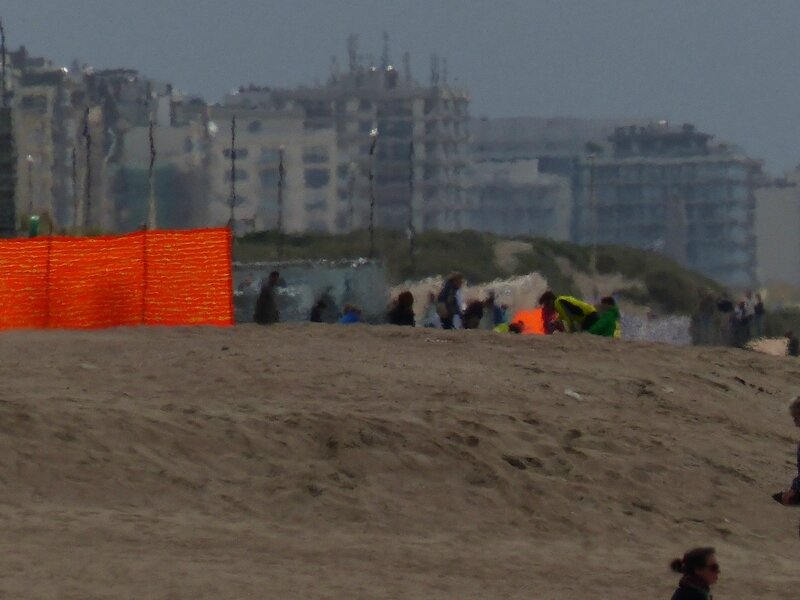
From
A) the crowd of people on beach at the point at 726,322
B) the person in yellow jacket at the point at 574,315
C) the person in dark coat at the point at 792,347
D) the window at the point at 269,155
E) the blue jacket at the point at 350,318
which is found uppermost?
the window at the point at 269,155

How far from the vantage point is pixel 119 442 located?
14.3 metres

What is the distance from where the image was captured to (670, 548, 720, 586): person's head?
8273 mm

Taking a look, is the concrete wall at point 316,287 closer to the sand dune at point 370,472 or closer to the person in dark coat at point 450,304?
the person in dark coat at point 450,304

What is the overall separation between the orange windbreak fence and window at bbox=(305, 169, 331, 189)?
3722 inches

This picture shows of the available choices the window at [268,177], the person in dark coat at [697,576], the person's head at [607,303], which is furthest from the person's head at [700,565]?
the window at [268,177]

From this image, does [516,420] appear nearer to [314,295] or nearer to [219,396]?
[219,396]

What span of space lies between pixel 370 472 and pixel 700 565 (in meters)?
6.31

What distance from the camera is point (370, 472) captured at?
568 inches

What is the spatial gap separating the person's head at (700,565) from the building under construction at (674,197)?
13341 centimetres

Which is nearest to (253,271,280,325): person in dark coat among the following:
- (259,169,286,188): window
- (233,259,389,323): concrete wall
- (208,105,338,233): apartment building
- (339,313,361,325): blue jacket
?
(339,313,361,325): blue jacket

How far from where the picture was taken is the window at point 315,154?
119938 mm

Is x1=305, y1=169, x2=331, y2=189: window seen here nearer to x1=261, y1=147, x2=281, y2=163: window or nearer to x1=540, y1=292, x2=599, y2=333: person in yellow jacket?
x1=261, y1=147, x2=281, y2=163: window

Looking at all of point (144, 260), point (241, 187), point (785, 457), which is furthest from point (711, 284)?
point (785, 457)

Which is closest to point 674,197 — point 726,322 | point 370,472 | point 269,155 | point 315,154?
point 315,154
